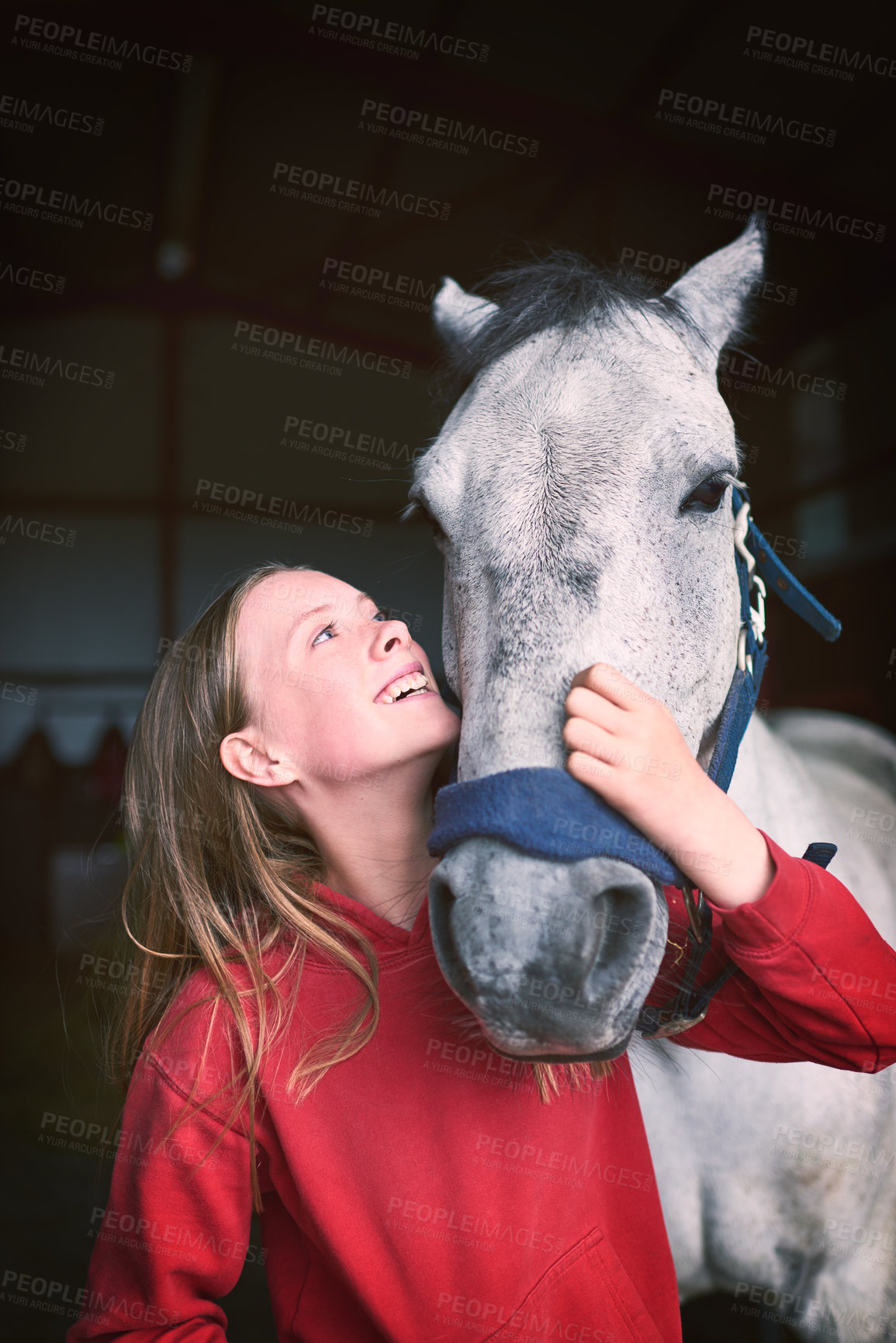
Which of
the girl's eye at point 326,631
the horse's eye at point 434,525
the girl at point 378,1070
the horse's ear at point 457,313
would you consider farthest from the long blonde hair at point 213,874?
the horse's ear at point 457,313

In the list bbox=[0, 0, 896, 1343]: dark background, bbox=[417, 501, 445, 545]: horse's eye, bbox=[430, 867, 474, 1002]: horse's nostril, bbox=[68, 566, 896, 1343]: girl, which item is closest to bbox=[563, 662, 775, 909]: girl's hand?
bbox=[68, 566, 896, 1343]: girl

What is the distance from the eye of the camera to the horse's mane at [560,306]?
43.9 inches

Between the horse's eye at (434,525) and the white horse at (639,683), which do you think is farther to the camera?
the horse's eye at (434,525)

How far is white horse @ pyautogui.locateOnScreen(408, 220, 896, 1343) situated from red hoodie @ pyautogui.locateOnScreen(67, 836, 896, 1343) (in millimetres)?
213

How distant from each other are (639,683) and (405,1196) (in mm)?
656

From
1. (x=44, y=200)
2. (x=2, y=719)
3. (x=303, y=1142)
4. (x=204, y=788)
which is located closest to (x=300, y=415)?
(x=44, y=200)

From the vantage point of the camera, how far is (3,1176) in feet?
8.48

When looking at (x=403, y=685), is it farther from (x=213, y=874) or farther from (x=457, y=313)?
(x=457, y=313)

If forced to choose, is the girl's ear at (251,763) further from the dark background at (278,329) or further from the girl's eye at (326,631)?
the dark background at (278,329)

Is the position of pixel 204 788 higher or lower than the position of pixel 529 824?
lower

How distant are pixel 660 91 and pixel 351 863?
2.65 m

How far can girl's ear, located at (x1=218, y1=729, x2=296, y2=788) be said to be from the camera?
105cm

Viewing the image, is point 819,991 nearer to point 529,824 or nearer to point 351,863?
point 529,824

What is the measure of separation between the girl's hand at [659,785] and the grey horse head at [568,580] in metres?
0.04
